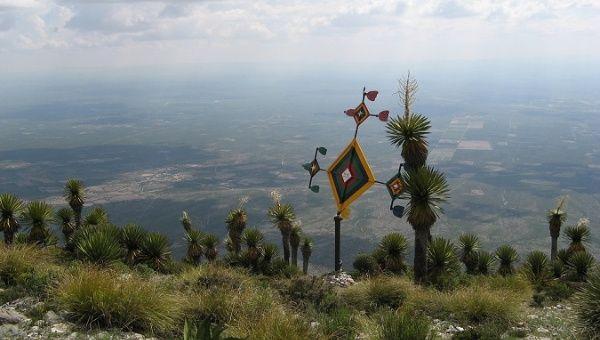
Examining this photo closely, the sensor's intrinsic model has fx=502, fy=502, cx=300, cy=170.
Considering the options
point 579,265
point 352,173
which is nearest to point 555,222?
point 579,265

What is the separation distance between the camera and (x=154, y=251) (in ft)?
69.6

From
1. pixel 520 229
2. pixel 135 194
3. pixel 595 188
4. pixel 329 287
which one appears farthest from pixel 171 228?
pixel 595 188

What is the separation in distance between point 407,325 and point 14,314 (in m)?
6.07

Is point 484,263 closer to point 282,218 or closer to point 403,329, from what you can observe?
point 282,218

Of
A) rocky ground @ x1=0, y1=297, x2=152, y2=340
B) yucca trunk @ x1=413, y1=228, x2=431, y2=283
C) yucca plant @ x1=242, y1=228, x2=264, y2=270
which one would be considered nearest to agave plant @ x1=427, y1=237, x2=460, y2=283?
yucca trunk @ x1=413, y1=228, x2=431, y2=283

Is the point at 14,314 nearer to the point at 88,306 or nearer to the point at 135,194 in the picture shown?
the point at 88,306

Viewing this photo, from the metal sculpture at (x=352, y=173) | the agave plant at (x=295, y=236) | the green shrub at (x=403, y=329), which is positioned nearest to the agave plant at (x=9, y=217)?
the agave plant at (x=295, y=236)

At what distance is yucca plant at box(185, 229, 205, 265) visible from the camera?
2623 centimetres

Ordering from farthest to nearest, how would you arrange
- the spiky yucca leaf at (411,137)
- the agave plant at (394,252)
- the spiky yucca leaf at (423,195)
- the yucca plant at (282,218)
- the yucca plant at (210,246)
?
1. the yucca plant at (210,246)
2. the yucca plant at (282,218)
3. the agave plant at (394,252)
4. the spiky yucca leaf at (411,137)
5. the spiky yucca leaf at (423,195)

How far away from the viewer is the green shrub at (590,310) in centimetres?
822

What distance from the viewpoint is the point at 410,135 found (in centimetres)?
1752

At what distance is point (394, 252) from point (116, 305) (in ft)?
56.4

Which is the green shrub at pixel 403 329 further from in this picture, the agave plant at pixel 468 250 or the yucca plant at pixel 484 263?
the agave plant at pixel 468 250

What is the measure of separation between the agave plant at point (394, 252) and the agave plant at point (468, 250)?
3173 mm
